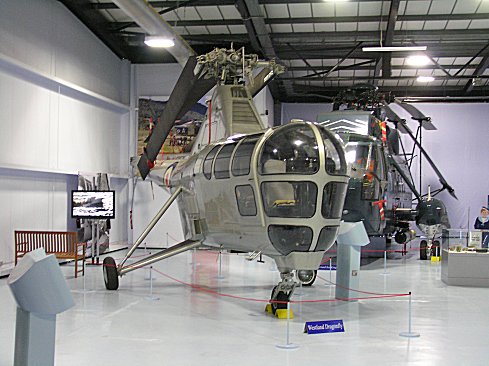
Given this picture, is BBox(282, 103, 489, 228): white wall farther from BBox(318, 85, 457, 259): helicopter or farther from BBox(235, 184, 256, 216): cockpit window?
BBox(235, 184, 256, 216): cockpit window

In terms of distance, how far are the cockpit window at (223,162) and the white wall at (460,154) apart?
47.0 feet

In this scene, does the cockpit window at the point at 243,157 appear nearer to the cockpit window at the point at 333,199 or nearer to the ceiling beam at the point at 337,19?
the cockpit window at the point at 333,199

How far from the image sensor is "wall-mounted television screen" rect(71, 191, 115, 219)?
11.7m

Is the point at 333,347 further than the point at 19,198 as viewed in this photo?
No

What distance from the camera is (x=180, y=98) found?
9.13 metres

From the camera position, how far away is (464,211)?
66.7ft

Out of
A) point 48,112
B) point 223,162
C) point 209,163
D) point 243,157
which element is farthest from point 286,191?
point 48,112

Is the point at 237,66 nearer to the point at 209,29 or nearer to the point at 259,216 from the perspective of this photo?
the point at 259,216

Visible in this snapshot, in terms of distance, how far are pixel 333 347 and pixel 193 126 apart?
11622 millimetres

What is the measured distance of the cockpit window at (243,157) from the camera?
6.69m

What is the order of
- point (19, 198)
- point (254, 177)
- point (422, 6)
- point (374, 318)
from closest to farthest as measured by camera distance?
point (254, 177), point (374, 318), point (19, 198), point (422, 6)

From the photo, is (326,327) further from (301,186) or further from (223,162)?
(223,162)

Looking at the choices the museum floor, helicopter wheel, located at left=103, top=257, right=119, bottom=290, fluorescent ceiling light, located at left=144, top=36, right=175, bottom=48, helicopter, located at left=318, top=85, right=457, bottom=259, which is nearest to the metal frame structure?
helicopter, located at left=318, top=85, right=457, bottom=259

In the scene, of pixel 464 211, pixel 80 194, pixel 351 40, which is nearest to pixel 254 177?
pixel 80 194
